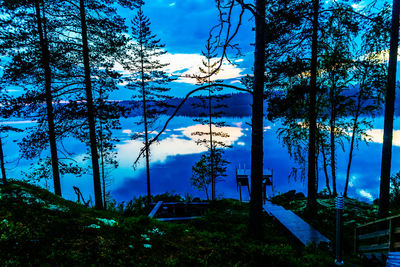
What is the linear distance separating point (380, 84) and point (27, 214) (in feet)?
36.2

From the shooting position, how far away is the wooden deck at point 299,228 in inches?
249

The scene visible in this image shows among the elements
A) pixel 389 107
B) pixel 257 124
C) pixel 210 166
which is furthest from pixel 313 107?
pixel 210 166

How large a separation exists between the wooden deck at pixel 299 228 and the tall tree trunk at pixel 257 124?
1501 millimetres

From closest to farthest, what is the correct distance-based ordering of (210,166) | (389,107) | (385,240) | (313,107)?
(385,240), (389,107), (313,107), (210,166)

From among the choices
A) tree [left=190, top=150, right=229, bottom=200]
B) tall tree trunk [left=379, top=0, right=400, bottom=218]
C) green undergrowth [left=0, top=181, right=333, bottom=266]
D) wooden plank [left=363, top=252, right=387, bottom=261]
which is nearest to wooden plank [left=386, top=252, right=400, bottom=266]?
green undergrowth [left=0, top=181, right=333, bottom=266]

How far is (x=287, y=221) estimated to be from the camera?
7.91 metres

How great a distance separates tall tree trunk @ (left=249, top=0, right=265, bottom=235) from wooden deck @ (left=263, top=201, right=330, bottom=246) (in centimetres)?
150

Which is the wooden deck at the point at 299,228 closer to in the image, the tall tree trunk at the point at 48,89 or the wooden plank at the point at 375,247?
the wooden plank at the point at 375,247

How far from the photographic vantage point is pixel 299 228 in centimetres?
723

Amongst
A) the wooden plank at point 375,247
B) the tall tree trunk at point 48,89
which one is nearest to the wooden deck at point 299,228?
the wooden plank at point 375,247

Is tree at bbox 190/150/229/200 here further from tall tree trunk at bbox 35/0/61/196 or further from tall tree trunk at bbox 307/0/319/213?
tall tree trunk at bbox 35/0/61/196

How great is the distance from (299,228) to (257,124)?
448 centimetres

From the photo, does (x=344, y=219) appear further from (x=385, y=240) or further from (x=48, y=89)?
(x=48, y=89)

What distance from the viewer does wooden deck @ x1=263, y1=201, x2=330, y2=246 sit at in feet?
20.8
